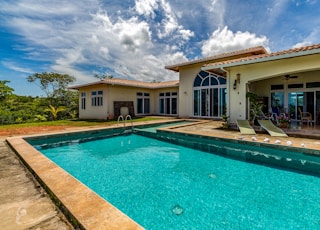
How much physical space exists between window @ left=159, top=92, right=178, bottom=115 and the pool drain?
16.8m

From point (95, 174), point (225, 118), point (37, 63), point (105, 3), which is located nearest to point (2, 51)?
point (37, 63)

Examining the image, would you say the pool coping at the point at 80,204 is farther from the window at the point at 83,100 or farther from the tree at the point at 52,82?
the tree at the point at 52,82

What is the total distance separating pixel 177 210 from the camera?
3.14m

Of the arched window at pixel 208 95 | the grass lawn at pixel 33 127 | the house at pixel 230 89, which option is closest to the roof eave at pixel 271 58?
the house at pixel 230 89

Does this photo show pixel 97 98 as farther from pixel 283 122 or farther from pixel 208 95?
pixel 283 122

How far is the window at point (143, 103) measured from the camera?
20.4 meters

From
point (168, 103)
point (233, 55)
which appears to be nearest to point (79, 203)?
point (233, 55)

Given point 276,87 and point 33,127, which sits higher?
point 276,87

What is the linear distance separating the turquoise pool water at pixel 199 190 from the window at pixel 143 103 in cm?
1397

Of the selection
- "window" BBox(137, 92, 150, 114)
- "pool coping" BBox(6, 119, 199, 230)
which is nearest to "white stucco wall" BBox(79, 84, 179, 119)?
"window" BBox(137, 92, 150, 114)

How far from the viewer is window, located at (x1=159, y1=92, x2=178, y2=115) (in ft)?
65.3

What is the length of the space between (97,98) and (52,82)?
39.4 ft

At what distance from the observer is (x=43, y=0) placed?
8.99m

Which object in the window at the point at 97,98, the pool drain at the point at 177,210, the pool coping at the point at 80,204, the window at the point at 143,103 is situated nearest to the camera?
the pool coping at the point at 80,204
